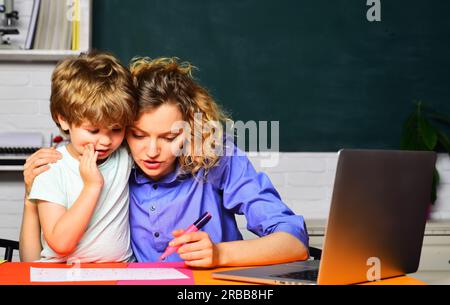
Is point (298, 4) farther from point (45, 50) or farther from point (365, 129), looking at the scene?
point (45, 50)

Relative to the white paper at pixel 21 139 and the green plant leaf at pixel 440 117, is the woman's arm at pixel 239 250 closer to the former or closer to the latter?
the white paper at pixel 21 139

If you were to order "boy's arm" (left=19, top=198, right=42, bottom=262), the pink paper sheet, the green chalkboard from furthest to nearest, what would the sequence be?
the green chalkboard < "boy's arm" (left=19, top=198, right=42, bottom=262) < the pink paper sheet

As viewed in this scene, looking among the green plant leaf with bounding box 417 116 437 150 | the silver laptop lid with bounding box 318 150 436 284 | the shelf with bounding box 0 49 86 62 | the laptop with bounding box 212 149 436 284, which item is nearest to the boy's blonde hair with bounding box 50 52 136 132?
the laptop with bounding box 212 149 436 284

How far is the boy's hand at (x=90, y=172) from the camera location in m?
1.45

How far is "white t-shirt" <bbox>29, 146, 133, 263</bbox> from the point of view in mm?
1481

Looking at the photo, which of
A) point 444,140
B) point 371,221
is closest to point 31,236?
point 371,221

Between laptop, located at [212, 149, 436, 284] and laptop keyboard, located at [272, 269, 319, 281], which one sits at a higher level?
laptop, located at [212, 149, 436, 284]

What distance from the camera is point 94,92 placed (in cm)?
152

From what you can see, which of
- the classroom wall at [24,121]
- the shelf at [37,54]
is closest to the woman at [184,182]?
the shelf at [37,54]

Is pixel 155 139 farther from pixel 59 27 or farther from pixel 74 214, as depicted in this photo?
pixel 59 27

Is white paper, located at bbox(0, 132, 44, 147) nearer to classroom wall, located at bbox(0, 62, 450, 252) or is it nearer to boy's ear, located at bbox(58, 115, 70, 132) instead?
classroom wall, located at bbox(0, 62, 450, 252)

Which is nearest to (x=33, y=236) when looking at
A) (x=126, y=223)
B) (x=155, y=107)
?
(x=126, y=223)

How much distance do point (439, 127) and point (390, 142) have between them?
0.26 metres

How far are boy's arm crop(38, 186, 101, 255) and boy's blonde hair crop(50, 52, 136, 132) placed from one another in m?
0.18
